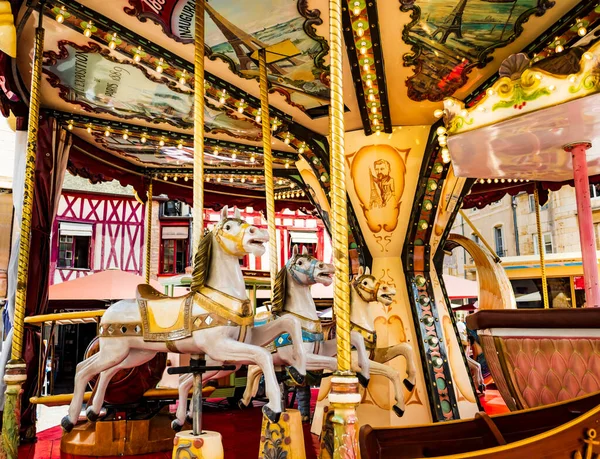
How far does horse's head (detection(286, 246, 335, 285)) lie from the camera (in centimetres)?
409

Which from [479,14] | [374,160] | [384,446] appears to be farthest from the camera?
[374,160]

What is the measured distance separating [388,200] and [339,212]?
13.2 ft

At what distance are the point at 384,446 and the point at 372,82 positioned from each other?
3.93m

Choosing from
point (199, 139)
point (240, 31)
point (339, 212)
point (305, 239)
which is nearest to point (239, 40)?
point (240, 31)

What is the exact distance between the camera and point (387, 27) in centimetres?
457

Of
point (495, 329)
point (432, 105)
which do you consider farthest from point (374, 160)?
point (495, 329)

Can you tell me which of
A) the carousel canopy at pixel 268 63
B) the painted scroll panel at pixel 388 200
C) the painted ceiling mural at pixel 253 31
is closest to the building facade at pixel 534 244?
the painted scroll panel at pixel 388 200

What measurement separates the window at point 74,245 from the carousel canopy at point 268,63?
40.8 ft

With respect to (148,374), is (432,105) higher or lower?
higher

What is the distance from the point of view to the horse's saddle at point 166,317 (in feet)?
11.2

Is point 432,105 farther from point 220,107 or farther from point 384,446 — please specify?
point 384,446

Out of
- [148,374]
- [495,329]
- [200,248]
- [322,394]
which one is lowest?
[322,394]

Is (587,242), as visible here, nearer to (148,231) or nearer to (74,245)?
(148,231)

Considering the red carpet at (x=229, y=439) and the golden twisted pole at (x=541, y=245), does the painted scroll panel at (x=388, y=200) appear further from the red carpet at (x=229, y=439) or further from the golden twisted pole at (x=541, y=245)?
the golden twisted pole at (x=541, y=245)
